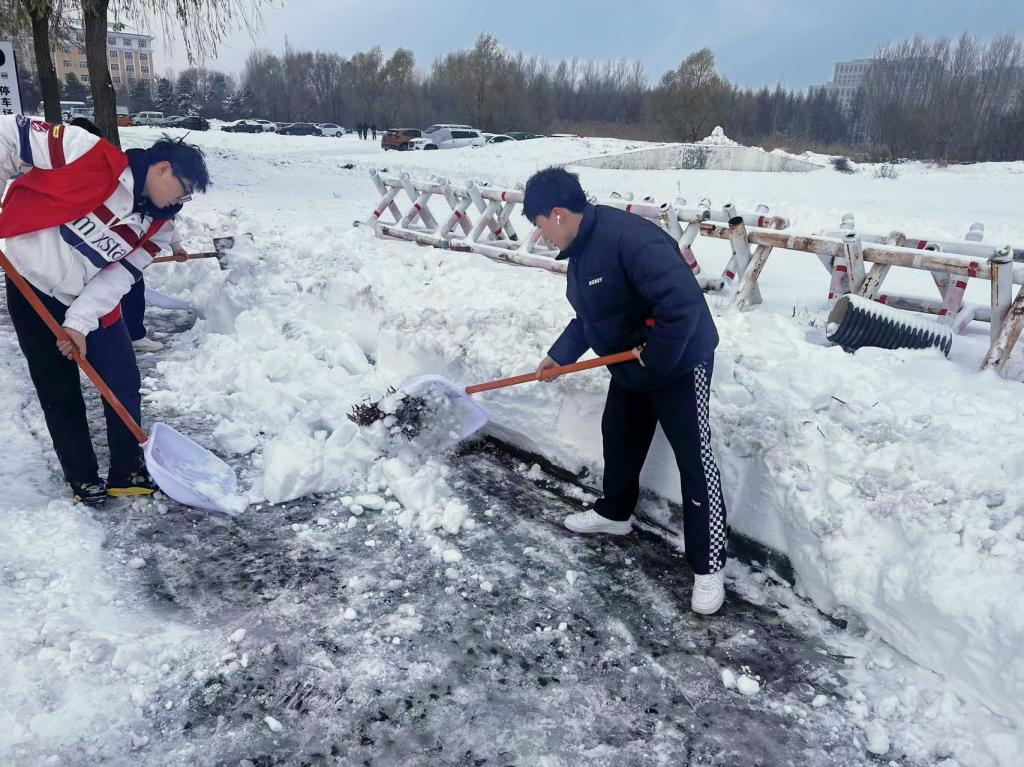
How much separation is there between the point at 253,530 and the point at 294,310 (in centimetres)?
257

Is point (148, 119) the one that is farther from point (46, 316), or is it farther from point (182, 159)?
point (182, 159)

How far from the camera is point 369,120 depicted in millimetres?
55281

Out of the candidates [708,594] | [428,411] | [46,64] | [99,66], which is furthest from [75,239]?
[46,64]

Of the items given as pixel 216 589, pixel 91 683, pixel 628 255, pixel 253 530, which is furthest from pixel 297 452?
pixel 628 255

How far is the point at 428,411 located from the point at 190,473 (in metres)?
A: 1.25

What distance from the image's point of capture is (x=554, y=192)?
8.54 ft

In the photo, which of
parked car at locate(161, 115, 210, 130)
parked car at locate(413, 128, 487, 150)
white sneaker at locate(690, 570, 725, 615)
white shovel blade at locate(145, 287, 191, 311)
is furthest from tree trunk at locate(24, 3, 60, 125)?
parked car at locate(161, 115, 210, 130)

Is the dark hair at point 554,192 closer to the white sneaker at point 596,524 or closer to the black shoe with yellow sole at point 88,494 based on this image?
the white sneaker at point 596,524

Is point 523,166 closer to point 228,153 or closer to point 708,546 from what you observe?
point 228,153

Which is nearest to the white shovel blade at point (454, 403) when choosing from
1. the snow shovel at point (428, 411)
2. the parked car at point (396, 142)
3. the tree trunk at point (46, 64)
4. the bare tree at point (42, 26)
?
the snow shovel at point (428, 411)

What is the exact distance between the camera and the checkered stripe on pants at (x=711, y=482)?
2.74 m

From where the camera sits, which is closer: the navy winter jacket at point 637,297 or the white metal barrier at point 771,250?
the navy winter jacket at point 637,297

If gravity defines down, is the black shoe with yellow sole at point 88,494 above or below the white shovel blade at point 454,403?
below

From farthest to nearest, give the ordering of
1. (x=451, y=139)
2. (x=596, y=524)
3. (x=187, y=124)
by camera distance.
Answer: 1. (x=187, y=124)
2. (x=451, y=139)
3. (x=596, y=524)
